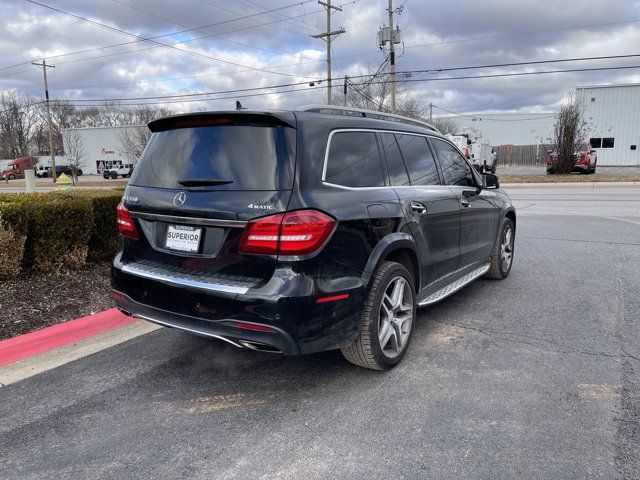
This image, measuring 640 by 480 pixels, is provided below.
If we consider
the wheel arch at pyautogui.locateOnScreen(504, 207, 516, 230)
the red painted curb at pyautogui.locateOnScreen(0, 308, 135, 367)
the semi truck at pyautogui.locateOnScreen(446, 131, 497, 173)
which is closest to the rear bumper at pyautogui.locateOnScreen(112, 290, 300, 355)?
the red painted curb at pyautogui.locateOnScreen(0, 308, 135, 367)

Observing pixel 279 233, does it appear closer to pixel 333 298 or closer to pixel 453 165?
pixel 333 298

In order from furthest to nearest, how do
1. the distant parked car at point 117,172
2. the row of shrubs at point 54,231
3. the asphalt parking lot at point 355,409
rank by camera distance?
the distant parked car at point 117,172, the row of shrubs at point 54,231, the asphalt parking lot at point 355,409

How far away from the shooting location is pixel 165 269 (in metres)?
3.24

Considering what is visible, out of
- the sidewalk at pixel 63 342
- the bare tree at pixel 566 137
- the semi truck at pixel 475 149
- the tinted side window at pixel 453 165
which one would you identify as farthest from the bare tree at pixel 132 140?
the tinted side window at pixel 453 165

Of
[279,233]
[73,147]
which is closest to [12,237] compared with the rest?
[279,233]

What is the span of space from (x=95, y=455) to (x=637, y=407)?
3.20 m

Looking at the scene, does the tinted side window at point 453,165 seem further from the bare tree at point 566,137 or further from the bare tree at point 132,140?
the bare tree at point 132,140

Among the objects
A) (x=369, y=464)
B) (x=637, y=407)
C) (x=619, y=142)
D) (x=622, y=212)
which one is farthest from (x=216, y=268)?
(x=619, y=142)

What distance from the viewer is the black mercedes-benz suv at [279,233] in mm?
2855

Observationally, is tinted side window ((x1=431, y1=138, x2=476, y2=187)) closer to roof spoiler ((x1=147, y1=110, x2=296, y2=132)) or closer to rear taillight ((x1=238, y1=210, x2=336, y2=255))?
roof spoiler ((x1=147, y1=110, x2=296, y2=132))

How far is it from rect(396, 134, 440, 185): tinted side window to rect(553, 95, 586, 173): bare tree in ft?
85.0

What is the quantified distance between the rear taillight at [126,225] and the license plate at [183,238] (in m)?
0.41

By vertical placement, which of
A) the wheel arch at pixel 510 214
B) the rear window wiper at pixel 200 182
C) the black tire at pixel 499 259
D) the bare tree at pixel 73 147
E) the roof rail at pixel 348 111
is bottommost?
the black tire at pixel 499 259

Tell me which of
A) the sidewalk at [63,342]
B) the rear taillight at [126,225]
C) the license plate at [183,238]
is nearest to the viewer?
the license plate at [183,238]
